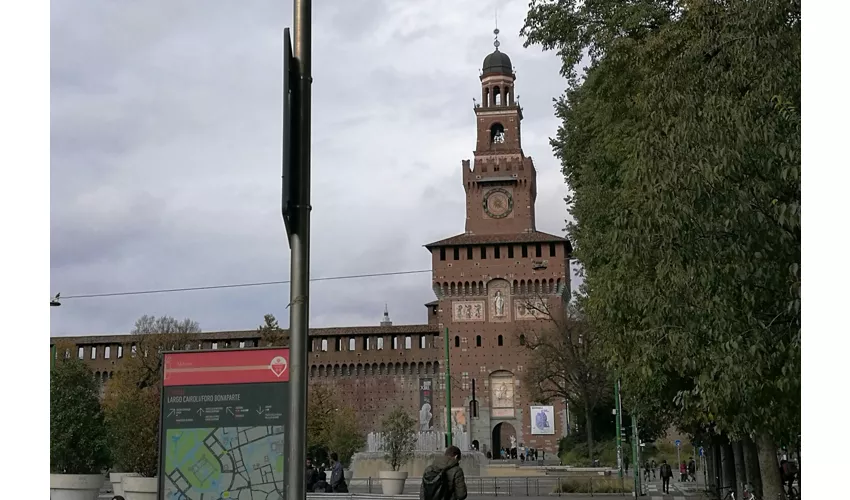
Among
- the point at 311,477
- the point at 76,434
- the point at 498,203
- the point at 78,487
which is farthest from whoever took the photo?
the point at 498,203

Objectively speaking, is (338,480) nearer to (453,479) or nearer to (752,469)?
(752,469)

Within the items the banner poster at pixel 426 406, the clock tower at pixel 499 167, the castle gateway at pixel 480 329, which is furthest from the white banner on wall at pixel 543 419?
the clock tower at pixel 499 167

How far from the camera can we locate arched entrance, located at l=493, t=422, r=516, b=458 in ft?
234

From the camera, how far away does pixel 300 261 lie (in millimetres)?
5188

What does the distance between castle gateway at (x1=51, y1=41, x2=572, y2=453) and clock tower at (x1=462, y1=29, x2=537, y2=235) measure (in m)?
0.08

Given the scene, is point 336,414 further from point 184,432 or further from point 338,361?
point 184,432

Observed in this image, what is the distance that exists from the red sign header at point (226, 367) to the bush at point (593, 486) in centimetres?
2639

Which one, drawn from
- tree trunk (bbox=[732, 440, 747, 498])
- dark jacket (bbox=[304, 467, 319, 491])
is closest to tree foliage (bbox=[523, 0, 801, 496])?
dark jacket (bbox=[304, 467, 319, 491])

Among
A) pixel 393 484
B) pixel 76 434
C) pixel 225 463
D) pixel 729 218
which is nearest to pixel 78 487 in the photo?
pixel 76 434

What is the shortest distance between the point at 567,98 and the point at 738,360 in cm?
1566

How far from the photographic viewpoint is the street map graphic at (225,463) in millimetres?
7121

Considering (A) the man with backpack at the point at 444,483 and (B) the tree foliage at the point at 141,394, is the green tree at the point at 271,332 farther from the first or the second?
(A) the man with backpack at the point at 444,483

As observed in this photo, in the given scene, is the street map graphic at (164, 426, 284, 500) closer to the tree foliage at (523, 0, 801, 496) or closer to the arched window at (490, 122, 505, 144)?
the tree foliage at (523, 0, 801, 496)

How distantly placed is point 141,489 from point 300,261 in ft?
35.2
